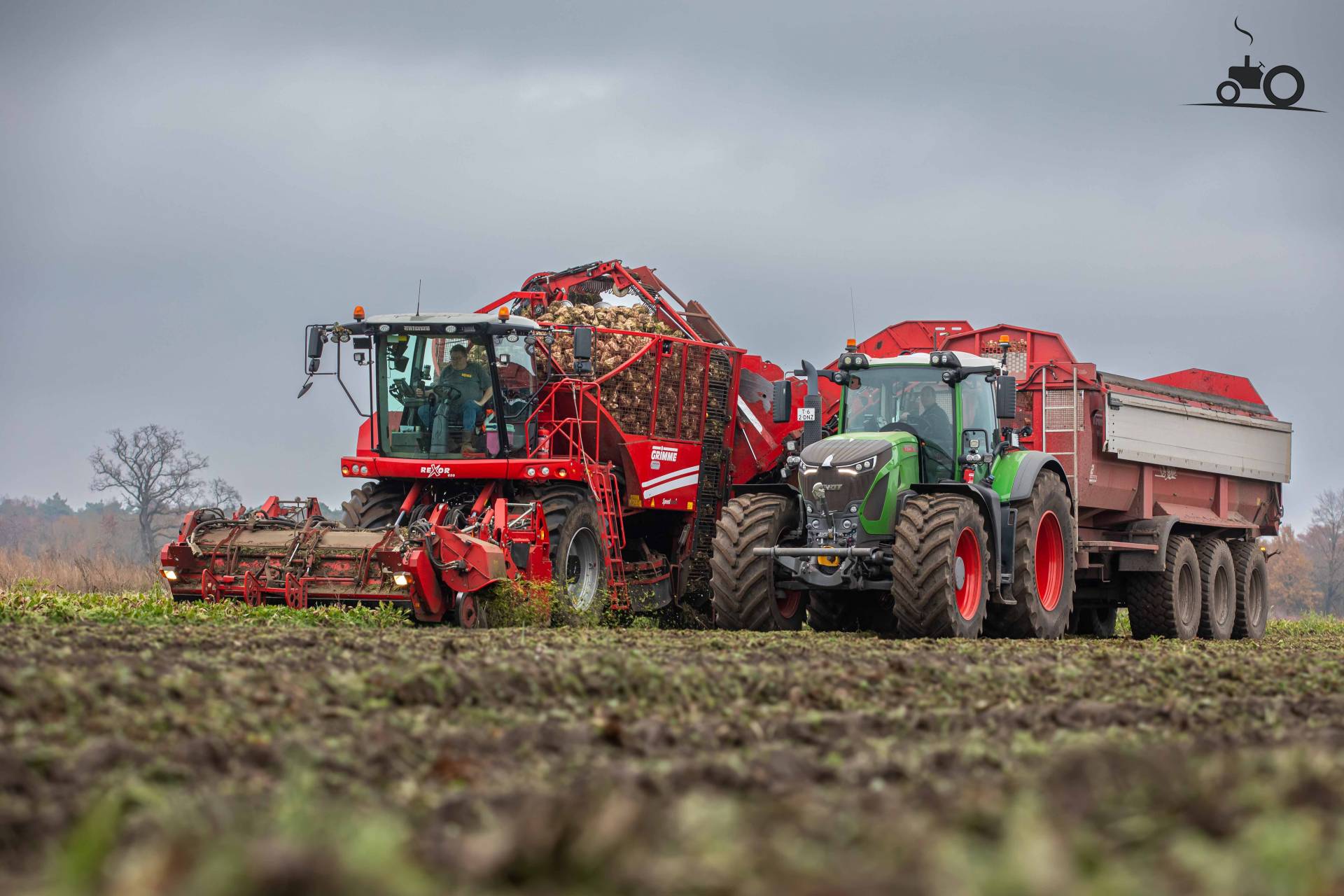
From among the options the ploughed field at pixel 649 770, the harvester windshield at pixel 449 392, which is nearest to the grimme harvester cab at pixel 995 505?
the harvester windshield at pixel 449 392

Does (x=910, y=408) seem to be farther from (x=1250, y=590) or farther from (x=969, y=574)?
(x=1250, y=590)

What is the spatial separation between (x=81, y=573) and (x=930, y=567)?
522 inches

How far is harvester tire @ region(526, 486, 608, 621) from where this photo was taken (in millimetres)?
14055

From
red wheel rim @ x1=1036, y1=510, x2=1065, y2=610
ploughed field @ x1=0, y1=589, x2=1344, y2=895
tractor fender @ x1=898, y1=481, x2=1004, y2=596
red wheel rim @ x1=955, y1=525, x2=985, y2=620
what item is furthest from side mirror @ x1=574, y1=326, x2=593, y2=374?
ploughed field @ x1=0, y1=589, x2=1344, y2=895

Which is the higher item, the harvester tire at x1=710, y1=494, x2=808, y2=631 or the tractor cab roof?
the tractor cab roof

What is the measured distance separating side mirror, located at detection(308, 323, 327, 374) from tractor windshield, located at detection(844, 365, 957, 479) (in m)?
4.96

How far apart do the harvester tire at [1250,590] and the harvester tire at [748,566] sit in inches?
312

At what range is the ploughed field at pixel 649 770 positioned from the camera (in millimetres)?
2971

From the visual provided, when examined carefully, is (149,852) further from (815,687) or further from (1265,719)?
(1265,719)

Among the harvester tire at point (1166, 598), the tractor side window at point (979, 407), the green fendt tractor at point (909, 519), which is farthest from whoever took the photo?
the harvester tire at point (1166, 598)

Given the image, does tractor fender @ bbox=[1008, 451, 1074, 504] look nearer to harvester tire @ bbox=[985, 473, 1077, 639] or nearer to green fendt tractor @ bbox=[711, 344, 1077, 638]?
green fendt tractor @ bbox=[711, 344, 1077, 638]

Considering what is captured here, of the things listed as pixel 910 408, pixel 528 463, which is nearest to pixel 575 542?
pixel 528 463

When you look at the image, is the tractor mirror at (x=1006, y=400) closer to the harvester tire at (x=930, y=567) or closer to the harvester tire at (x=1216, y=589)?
the harvester tire at (x=930, y=567)

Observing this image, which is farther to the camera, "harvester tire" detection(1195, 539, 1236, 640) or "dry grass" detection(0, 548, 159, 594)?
"dry grass" detection(0, 548, 159, 594)
